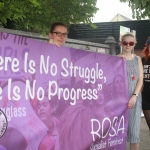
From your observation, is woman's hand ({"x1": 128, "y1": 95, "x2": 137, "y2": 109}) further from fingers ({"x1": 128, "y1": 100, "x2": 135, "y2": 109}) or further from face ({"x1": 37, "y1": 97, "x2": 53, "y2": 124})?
face ({"x1": 37, "y1": 97, "x2": 53, "y2": 124})

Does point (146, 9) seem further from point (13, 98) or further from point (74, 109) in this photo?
point (13, 98)

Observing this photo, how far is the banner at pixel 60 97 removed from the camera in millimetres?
2613

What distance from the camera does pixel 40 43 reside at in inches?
114

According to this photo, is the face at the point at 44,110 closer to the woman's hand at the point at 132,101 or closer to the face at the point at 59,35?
the face at the point at 59,35

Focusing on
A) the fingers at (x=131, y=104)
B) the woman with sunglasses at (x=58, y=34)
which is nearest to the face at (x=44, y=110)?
the woman with sunglasses at (x=58, y=34)

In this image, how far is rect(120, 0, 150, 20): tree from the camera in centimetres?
452

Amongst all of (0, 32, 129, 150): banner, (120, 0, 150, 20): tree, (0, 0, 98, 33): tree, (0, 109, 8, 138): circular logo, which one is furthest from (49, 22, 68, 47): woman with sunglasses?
(0, 0, 98, 33): tree

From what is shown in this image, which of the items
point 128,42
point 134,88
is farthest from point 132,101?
point 128,42

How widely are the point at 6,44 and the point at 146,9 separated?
2712 mm

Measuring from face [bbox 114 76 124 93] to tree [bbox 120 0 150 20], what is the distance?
48.5 inches

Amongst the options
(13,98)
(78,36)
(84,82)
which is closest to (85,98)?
(84,82)

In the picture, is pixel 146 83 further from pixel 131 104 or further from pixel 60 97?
pixel 60 97

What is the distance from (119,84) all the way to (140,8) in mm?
1391

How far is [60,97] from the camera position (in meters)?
3.08
